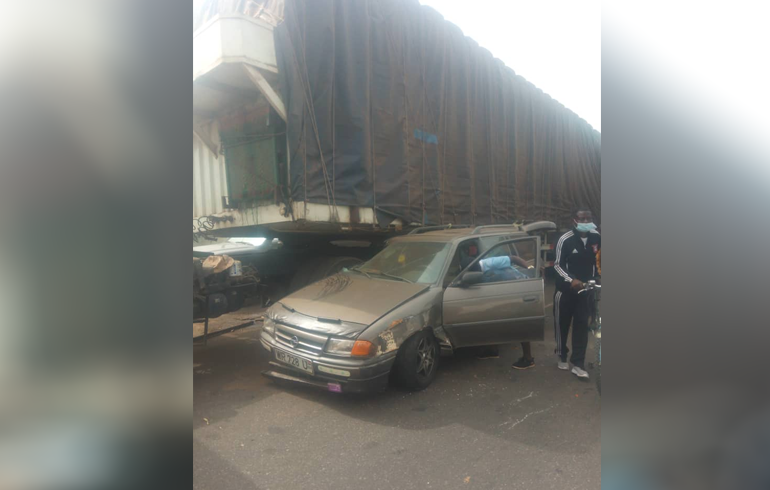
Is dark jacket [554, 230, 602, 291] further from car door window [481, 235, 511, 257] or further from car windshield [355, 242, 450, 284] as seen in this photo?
car windshield [355, 242, 450, 284]

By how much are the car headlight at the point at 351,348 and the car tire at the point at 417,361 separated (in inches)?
4.4

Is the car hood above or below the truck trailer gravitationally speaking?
below

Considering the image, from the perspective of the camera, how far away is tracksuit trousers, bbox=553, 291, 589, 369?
1.16 meters

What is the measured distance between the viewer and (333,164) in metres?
1.22

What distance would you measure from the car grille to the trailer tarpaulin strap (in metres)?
0.38

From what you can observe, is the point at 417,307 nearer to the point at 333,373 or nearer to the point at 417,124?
the point at 333,373

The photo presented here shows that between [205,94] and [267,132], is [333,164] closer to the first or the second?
[267,132]

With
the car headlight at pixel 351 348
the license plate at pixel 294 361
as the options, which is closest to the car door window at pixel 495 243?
the car headlight at pixel 351 348

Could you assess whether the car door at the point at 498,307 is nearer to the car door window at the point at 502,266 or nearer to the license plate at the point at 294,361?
the car door window at the point at 502,266

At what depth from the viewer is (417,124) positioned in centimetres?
128

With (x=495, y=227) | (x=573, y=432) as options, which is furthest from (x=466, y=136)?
(x=573, y=432)

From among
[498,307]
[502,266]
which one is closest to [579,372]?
[498,307]

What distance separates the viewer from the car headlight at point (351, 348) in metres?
1.13

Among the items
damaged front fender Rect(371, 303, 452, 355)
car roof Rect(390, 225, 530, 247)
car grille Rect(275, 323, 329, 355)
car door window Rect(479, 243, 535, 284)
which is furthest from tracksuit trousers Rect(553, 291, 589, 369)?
car grille Rect(275, 323, 329, 355)
